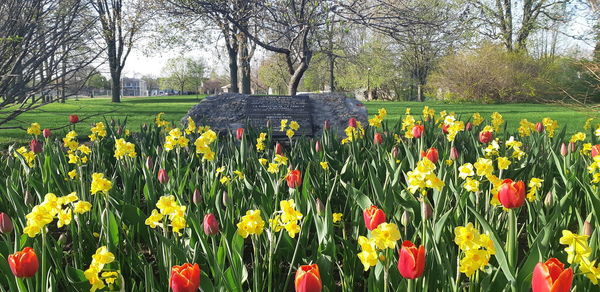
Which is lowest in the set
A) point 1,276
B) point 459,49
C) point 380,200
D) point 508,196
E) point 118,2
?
point 1,276

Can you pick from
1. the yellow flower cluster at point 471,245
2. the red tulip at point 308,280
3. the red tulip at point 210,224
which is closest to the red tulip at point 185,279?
the red tulip at point 308,280

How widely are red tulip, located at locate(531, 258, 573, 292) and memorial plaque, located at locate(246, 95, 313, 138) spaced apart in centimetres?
490

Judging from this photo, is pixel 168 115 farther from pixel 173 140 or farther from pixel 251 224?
pixel 251 224

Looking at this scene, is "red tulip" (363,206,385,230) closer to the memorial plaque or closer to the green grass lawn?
Result: the green grass lawn

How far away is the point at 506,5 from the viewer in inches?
848

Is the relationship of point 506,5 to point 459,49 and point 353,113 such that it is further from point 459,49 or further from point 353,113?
point 353,113

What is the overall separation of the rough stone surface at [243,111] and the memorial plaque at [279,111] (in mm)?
152

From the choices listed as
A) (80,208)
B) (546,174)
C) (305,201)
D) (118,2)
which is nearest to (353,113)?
(546,174)

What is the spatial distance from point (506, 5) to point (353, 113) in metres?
19.0

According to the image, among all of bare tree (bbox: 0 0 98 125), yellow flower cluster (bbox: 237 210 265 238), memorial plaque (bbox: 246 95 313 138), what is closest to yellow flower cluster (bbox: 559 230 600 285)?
yellow flower cluster (bbox: 237 210 265 238)

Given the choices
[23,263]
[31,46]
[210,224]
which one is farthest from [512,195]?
[31,46]

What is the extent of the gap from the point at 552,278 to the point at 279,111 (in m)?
5.11

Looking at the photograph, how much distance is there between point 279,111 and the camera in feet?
19.1

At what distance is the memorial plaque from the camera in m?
5.78
